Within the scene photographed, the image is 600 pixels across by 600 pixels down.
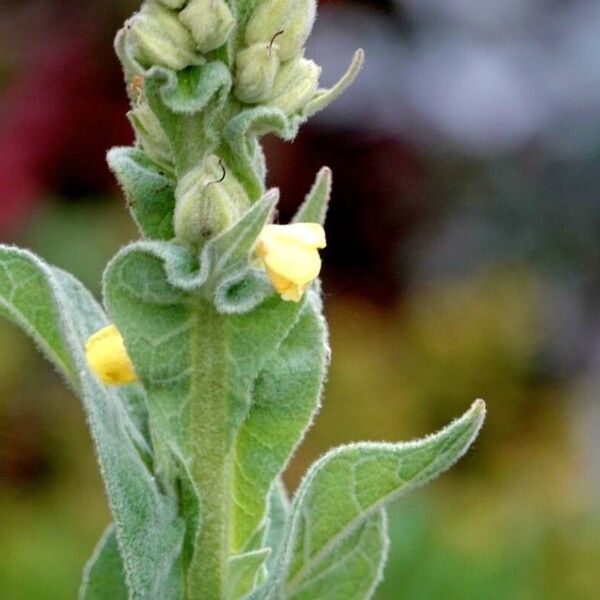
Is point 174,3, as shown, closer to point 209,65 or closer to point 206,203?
point 209,65

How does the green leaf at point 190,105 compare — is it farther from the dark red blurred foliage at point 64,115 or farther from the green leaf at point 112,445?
the dark red blurred foliage at point 64,115

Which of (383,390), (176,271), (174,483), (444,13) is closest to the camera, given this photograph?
(176,271)

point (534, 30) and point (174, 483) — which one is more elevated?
point (534, 30)

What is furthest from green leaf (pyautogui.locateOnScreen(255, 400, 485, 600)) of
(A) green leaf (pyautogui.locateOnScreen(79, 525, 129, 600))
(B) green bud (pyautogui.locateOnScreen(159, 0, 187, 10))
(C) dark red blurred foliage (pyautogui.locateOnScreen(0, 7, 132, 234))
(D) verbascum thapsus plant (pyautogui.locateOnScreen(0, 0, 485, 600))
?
(C) dark red blurred foliage (pyautogui.locateOnScreen(0, 7, 132, 234))

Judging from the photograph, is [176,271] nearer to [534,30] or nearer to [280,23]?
[280,23]

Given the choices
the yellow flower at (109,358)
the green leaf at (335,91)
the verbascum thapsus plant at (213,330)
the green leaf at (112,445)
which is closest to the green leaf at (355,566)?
the verbascum thapsus plant at (213,330)

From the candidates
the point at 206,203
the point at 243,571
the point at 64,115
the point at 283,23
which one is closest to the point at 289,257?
the point at 206,203

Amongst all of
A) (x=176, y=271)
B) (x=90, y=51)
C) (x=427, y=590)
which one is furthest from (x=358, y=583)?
(x=90, y=51)
